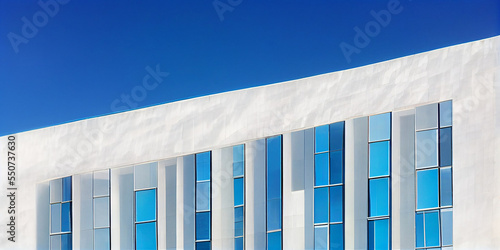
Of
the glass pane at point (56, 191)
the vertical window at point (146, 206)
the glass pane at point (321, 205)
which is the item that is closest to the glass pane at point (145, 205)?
the vertical window at point (146, 206)

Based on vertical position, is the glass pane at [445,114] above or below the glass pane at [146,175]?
above

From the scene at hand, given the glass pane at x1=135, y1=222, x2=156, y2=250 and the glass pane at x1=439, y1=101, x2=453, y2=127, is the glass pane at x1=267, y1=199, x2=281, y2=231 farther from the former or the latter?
the glass pane at x1=439, y1=101, x2=453, y2=127

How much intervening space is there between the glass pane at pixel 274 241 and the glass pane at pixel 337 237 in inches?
55.7

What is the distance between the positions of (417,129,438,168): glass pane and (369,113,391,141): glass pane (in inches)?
30.8

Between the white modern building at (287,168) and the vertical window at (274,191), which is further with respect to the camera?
the vertical window at (274,191)

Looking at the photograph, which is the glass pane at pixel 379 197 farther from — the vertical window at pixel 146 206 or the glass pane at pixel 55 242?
the glass pane at pixel 55 242

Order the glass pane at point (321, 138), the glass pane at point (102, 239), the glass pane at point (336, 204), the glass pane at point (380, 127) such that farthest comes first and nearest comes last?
the glass pane at point (102, 239)
the glass pane at point (321, 138)
the glass pane at point (336, 204)
the glass pane at point (380, 127)

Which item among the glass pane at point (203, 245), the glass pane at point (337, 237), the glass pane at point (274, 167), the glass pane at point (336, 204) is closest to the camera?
the glass pane at point (337, 237)

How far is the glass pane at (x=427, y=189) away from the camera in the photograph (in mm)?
14656

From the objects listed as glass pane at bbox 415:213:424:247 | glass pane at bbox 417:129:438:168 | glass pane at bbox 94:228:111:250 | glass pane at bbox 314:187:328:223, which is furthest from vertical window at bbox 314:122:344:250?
glass pane at bbox 94:228:111:250

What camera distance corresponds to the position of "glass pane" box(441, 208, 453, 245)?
14398 millimetres

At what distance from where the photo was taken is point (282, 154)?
1677 cm

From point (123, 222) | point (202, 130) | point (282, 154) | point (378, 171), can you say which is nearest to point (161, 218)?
point (123, 222)

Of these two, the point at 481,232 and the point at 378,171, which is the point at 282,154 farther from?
the point at 481,232
